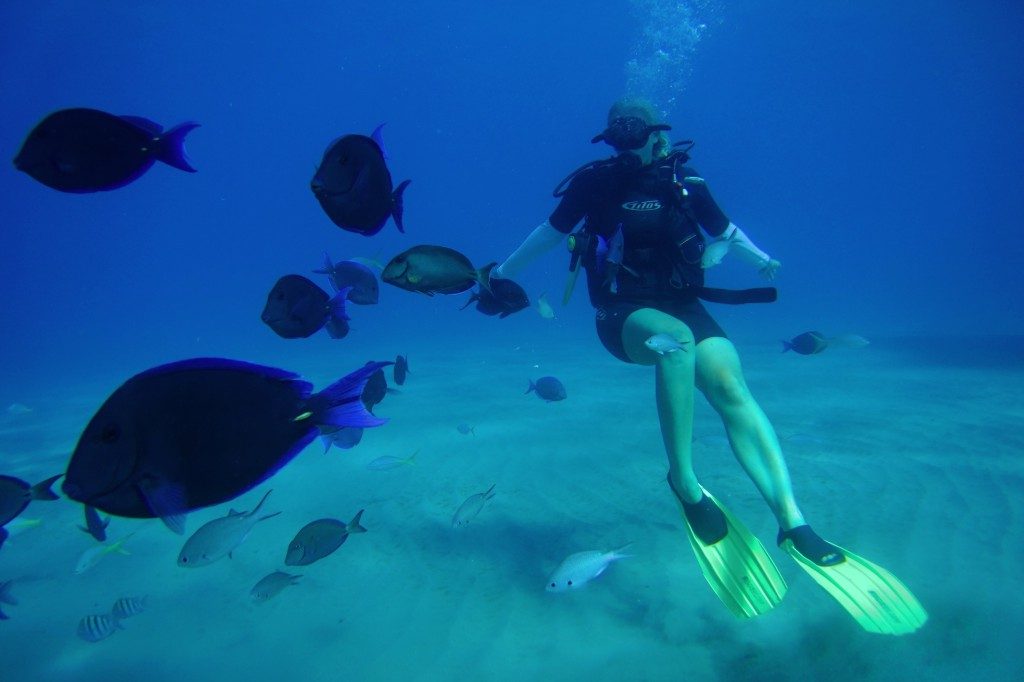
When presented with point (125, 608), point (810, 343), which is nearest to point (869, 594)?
point (810, 343)

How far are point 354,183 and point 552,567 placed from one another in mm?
3360

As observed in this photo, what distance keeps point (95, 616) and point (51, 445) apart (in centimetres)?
889

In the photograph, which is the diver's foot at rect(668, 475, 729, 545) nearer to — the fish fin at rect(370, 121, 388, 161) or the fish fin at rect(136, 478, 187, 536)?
the fish fin at rect(370, 121, 388, 161)

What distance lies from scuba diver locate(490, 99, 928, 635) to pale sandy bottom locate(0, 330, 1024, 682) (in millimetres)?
312

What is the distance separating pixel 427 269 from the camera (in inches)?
88.9

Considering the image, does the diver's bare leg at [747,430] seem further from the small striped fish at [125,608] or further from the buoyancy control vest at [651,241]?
the small striped fish at [125,608]

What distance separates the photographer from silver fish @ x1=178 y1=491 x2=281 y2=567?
3008 millimetres

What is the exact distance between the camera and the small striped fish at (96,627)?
3420 millimetres

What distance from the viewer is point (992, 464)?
4.93 metres

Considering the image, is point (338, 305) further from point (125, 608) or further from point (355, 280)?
point (125, 608)

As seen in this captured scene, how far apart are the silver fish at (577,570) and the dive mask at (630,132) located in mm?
3098

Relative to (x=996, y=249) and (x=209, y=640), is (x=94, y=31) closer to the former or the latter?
(x=209, y=640)

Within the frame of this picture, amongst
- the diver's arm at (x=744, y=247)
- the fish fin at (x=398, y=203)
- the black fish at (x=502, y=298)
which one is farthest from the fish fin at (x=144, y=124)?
the diver's arm at (x=744, y=247)

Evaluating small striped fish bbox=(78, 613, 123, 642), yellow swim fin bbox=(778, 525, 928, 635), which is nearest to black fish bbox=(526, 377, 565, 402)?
yellow swim fin bbox=(778, 525, 928, 635)
